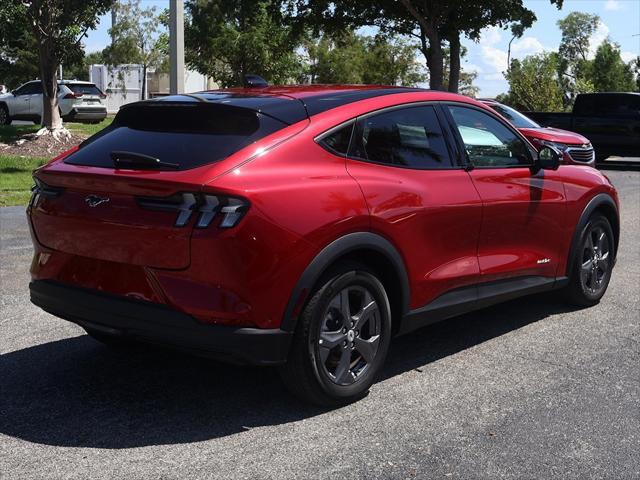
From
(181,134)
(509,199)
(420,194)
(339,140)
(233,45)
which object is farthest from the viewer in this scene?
(233,45)

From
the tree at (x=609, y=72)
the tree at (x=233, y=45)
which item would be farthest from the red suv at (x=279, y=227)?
the tree at (x=609, y=72)

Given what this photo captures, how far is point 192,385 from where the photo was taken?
4.44 metres

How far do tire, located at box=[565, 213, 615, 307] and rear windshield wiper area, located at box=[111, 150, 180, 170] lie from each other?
11.3 feet

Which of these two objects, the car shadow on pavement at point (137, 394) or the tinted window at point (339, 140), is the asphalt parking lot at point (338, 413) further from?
the tinted window at point (339, 140)

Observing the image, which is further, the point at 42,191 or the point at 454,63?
the point at 454,63

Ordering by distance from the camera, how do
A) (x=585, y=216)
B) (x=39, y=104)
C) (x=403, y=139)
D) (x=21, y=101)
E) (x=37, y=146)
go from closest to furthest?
(x=403, y=139), (x=585, y=216), (x=37, y=146), (x=39, y=104), (x=21, y=101)

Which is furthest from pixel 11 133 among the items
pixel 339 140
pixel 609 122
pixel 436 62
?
pixel 339 140

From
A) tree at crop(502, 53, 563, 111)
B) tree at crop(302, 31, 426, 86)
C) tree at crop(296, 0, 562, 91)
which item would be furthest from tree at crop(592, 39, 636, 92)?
tree at crop(296, 0, 562, 91)

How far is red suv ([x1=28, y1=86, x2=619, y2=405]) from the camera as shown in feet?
12.0

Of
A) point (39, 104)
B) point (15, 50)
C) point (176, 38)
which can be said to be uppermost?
point (176, 38)

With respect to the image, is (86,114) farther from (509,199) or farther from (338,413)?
(338,413)

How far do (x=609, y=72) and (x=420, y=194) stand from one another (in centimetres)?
7910

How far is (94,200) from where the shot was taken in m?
3.94

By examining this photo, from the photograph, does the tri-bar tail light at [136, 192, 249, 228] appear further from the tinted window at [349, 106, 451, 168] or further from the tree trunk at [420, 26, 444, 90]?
the tree trunk at [420, 26, 444, 90]
